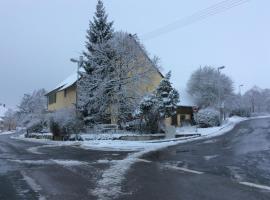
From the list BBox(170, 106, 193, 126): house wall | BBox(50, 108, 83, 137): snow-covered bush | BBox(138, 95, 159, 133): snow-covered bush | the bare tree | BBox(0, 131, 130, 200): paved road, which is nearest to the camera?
BBox(0, 131, 130, 200): paved road

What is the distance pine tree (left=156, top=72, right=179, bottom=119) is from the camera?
101ft

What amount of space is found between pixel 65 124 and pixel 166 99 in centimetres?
997

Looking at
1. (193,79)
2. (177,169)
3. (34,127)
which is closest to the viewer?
(177,169)

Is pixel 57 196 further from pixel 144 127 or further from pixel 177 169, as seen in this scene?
pixel 144 127

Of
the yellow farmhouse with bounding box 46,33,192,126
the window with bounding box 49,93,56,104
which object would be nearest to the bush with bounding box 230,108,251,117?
the yellow farmhouse with bounding box 46,33,192,126

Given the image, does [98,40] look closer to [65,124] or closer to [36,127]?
[65,124]

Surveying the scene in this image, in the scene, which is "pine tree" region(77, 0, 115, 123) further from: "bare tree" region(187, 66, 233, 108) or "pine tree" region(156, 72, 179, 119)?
"bare tree" region(187, 66, 233, 108)

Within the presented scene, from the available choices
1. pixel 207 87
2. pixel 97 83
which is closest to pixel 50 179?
pixel 97 83

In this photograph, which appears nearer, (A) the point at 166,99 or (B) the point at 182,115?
(A) the point at 166,99

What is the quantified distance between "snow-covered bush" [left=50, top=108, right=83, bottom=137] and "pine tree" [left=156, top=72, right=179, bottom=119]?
329 inches

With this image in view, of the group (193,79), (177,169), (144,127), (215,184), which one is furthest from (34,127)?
(215,184)

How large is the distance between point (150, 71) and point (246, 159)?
80.7ft

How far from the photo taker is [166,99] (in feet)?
103

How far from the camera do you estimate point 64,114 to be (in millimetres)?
35969
